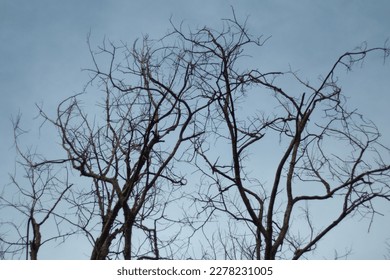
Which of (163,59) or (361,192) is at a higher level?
(163,59)

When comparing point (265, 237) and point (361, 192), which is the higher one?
point (361, 192)

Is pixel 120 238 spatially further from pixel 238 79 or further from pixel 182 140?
pixel 238 79

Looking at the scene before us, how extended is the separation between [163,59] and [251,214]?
1.88 meters

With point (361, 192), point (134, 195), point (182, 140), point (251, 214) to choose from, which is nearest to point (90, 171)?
point (134, 195)

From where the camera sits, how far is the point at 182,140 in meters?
6.87

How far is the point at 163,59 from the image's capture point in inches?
270

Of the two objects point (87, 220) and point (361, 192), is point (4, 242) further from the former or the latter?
point (361, 192)

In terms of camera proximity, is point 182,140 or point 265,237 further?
point 182,140
